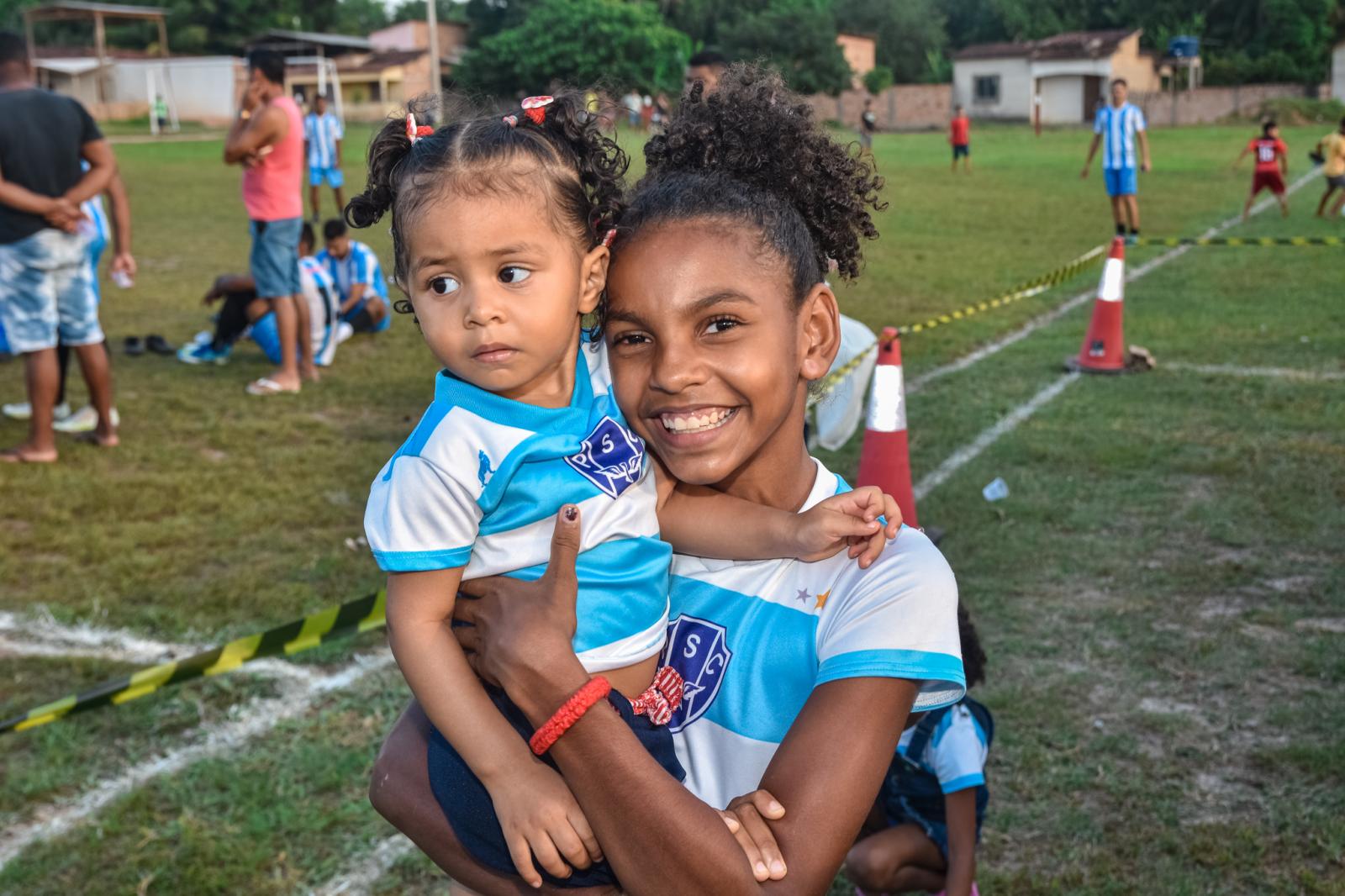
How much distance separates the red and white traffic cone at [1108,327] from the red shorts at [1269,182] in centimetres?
1295

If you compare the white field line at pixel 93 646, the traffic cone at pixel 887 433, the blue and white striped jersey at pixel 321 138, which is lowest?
the white field line at pixel 93 646

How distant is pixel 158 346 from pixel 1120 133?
1315 cm

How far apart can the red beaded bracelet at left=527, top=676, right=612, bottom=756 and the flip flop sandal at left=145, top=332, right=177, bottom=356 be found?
10415mm

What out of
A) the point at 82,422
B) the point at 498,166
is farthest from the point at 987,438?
the point at 498,166

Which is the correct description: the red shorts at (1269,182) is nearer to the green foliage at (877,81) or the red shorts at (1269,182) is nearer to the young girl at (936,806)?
the young girl at (936,806)

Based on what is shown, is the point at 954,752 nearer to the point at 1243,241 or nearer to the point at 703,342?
the point at 703,342

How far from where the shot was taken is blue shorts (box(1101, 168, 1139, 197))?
18.0m

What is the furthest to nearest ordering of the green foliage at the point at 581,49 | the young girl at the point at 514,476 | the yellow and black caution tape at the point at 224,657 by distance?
the green foliage at the point at 581,49 < the yellow and black caution tape at the point at 224,657 < the young girl at the point at 514,476

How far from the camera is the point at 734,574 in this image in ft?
7.16

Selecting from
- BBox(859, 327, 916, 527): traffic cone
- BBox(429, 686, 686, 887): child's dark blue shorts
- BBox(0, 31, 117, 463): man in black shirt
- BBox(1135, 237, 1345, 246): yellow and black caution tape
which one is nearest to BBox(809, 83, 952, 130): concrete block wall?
BBox(1135, 237, 1345, 246): yellow and black caution tape

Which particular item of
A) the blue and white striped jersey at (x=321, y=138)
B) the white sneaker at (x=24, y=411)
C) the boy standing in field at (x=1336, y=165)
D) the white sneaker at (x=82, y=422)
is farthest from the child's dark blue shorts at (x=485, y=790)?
the boy standing in field at (x=1336, y=165)

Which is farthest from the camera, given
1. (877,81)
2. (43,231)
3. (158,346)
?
(877,81)

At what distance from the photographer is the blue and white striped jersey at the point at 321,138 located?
66.0 ft

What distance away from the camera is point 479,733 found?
6.33 feet
